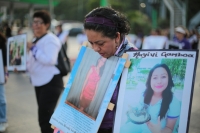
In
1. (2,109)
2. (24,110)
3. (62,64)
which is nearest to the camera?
(62,64)

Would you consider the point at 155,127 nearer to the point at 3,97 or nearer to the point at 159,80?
the point at 159,80

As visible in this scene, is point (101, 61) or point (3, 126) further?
point (3, 126)

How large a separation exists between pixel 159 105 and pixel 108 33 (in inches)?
22.6

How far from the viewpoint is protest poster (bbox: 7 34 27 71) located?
4.00m

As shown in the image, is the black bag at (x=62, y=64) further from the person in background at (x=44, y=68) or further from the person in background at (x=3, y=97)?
the person in background at (x=3, y=97)

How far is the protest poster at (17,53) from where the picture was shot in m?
4.00

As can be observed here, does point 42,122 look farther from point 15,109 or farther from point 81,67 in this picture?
point 15,109

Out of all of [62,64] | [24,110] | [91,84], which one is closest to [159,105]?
[91,84]

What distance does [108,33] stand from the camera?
2.00 m

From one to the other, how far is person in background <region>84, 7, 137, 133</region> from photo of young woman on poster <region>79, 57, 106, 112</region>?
0.10 metres

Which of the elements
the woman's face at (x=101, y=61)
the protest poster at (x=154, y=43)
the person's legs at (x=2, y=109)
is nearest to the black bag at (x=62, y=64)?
the person's legs at (x=2, y=109)

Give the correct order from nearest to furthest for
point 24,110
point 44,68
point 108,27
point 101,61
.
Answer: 1. point 108,27
2. point 101,61
3. point 44,68
4. point 24,110

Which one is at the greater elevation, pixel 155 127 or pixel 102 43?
pixel 102 43

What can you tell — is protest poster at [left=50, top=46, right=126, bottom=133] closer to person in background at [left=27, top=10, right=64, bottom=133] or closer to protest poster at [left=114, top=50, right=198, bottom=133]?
protest poster at [left=114, top=50, right=198, bottom=133]
